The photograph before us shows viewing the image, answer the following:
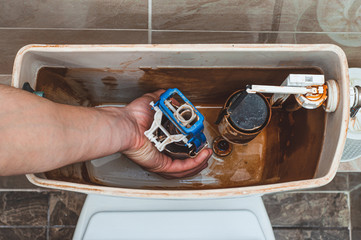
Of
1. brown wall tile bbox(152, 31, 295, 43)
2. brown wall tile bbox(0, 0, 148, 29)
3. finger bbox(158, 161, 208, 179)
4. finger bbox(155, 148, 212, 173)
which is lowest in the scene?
finger bbox(158, 161, 208, 179)

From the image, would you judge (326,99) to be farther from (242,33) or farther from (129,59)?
(242,33)

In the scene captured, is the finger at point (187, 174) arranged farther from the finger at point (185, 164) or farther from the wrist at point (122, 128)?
the wrist at point (122, 128)

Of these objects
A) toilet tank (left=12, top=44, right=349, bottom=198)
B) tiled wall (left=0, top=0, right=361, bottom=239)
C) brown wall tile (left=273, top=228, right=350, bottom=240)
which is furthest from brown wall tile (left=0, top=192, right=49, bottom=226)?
brown wall tile (left=273, top=228, right=350, bottom=240)

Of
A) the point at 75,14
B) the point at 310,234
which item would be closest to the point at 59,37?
the point at 75,14

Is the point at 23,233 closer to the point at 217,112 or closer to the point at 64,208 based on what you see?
the point at 64,208

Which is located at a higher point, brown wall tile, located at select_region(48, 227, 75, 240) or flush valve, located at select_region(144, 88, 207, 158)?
flush valve, located at select_region(144, 88, 207, 158)

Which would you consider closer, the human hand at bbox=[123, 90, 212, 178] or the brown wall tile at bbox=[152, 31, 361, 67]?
the human hand at bbox=[123, 90, 212, 178]

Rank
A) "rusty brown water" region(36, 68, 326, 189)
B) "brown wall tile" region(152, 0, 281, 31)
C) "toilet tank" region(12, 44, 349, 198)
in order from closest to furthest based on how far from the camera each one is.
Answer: "toilet tank" region(12, 44, 349, 198) → "rusty brown water" region(36, 68, 326, 189) → "brown wall tile" region(152, 0, 281, 31)

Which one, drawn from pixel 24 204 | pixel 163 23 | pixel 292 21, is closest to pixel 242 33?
pixel 292 21

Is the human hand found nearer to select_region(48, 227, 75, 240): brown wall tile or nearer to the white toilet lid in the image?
the white toilet lid

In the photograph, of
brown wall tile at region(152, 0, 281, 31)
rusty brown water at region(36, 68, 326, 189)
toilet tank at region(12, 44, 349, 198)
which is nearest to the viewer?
toilet tank at region(12, 44, 349, 198)

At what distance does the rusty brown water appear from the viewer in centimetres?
70

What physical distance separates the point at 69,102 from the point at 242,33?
660 mm

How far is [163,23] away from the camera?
108cm
